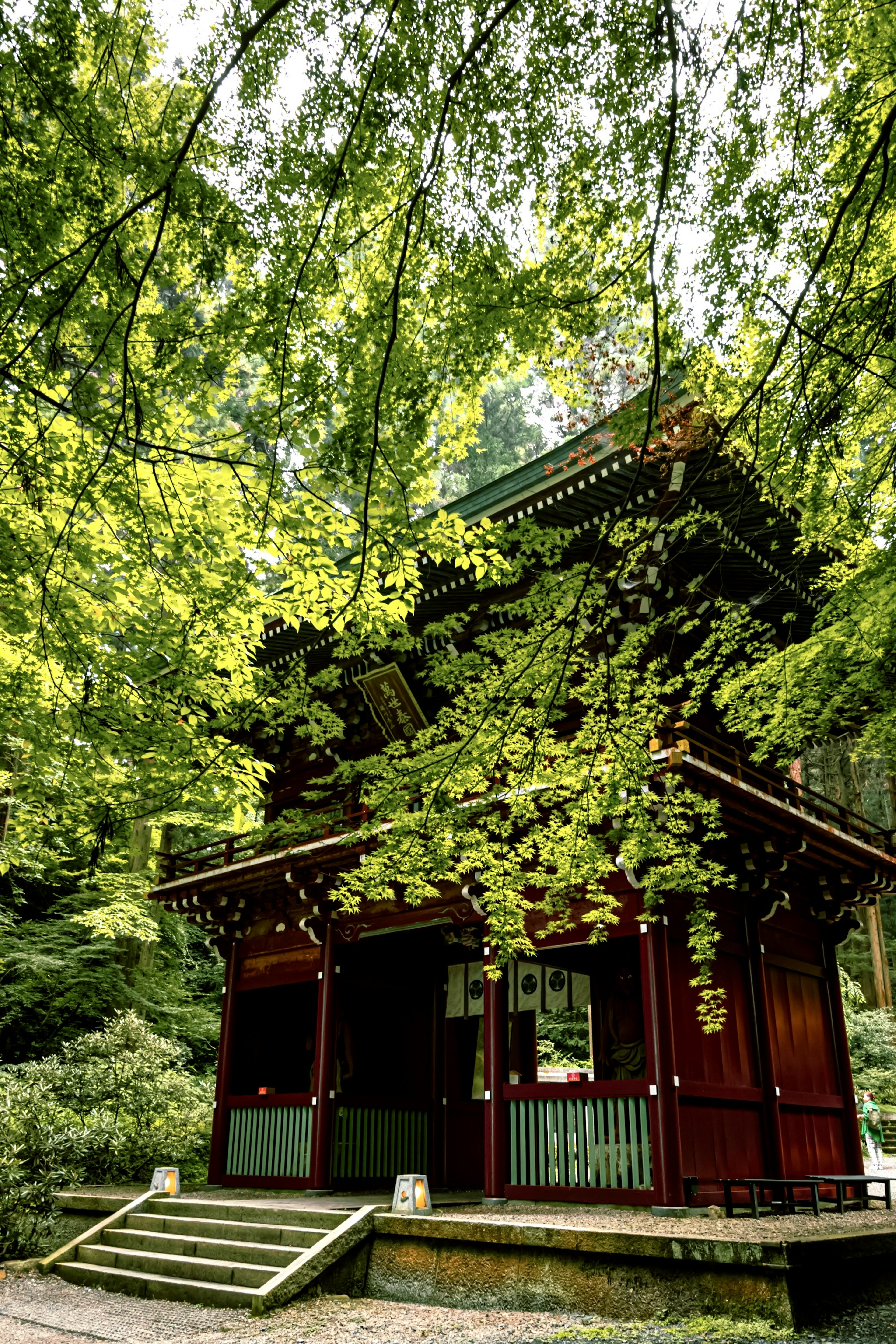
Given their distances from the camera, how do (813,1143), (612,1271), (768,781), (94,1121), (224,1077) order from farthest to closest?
1. (94,1121)
2. (224,1077)
3. (813,1143)
4. (768,781)
5. (612,1271)

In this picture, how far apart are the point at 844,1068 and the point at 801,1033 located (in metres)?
1.11

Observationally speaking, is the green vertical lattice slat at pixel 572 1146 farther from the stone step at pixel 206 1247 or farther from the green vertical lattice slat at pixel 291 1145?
the green vertical lattice slat at pixel 291 1145

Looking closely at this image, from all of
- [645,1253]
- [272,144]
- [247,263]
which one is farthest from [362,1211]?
[272,144]

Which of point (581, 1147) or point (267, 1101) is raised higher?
point (267, 1101)

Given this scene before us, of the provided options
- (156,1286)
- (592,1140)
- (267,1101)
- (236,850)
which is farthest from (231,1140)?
(592,1140)

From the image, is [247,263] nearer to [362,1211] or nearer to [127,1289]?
[362,1211]

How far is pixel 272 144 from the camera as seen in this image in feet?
15.2

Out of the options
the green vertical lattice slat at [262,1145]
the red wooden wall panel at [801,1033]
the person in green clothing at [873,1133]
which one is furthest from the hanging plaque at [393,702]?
the person in green clothing at [873,1133]

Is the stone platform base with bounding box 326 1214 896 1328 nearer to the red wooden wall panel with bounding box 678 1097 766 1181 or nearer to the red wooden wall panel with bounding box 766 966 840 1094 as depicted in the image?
the red wooden wall panel with bounding box 678 1097 766 1181

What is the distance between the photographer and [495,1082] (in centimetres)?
912

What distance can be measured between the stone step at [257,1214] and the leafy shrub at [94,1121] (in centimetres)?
197

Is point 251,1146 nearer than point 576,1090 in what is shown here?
No

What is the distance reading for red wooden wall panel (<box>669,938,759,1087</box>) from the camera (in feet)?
27.7

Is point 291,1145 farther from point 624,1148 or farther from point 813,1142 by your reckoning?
point 813,1142
